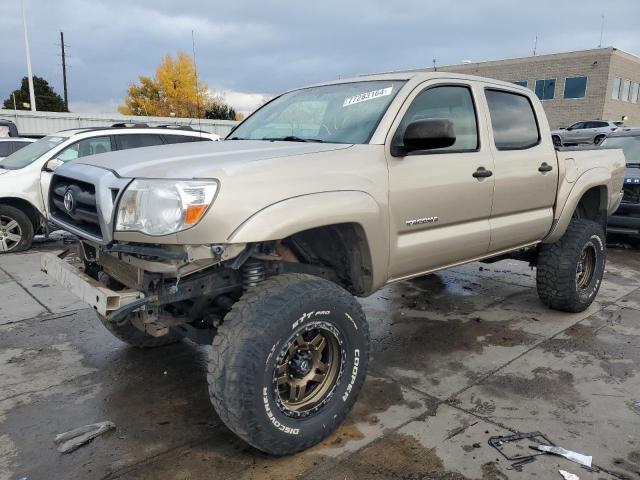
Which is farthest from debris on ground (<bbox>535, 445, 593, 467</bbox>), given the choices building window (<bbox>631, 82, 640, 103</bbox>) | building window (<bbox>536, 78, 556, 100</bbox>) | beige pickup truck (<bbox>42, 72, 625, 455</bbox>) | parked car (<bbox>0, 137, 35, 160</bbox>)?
building window (<bbox>631, 82, 640, 103</bbox>)

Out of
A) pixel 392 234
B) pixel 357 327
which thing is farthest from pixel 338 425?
pixel 392 234

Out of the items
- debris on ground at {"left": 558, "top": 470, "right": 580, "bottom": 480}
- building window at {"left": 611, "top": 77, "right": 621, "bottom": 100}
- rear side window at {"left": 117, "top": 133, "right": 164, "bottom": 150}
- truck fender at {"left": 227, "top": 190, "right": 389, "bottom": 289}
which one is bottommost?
debris on ground at {"left": 558, "top": 470, "right": 580, "bottom": 480}

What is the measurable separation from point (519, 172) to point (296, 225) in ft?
7.41

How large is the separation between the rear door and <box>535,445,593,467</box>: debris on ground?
161 cm

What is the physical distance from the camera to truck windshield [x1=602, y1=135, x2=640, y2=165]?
8703 millimetres

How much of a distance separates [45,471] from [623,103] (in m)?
46.8

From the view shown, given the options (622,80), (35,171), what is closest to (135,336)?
(35,171)

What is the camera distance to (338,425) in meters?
2.88

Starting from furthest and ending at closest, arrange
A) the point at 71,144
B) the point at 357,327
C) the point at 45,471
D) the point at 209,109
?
the point at 209,109 < the point at 71,144 < the point at 357,327 < the point at 45,471

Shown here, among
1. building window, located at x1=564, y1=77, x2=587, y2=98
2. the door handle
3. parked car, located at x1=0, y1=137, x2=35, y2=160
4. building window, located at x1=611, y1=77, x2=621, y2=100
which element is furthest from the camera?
building window, located at x1=564, y1=77, x2=587, y2=98

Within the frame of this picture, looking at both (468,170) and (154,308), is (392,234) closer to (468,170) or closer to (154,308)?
(468,170)

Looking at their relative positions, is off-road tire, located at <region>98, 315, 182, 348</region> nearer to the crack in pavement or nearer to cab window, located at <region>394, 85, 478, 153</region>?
the crack in pavement

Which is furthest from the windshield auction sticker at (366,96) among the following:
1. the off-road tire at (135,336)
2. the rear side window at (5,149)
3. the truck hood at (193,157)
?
the rear side window at (5,149)

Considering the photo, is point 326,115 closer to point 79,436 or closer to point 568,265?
point 79,436
